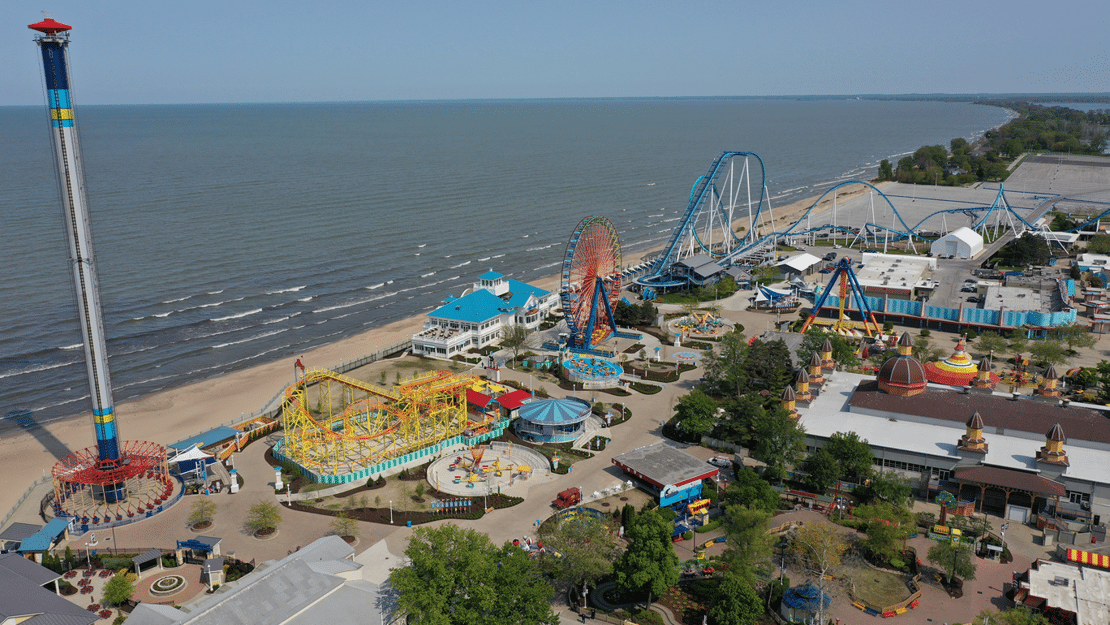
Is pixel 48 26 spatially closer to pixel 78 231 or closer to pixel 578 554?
pixel 78 231

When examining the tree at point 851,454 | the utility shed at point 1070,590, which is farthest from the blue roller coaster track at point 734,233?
the utility shed at point 1070,590

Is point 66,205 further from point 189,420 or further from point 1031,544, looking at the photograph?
point 1031,544

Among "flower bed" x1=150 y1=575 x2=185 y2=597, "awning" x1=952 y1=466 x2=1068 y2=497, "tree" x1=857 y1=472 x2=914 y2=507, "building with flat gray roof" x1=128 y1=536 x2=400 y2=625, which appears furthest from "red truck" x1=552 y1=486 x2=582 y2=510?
"awning" x1=952 y1=466 x2=1068 y2=497

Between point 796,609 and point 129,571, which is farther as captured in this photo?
point 129,571

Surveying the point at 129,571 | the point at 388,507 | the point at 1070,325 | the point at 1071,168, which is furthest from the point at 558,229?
the point at 1071,168

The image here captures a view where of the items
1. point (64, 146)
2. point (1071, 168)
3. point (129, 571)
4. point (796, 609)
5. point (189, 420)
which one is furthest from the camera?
point (1071, 168)

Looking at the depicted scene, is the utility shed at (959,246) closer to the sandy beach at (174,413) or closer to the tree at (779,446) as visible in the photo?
the sandy beach at (174,413)
